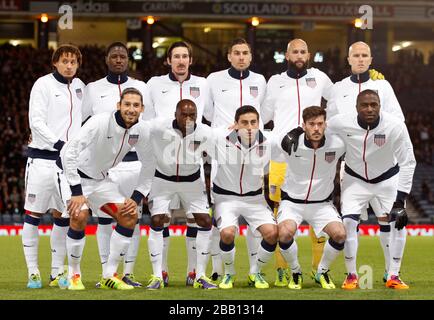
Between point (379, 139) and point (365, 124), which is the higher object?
point (365, 124)

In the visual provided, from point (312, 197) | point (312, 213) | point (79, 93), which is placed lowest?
point (312, 213)

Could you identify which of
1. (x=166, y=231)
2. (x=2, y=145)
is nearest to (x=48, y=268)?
(x=166, y=231)

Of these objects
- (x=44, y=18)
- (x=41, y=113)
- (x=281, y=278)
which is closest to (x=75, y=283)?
(x=41, y=113)

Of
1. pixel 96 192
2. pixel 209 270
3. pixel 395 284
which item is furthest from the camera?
pixel 209 270

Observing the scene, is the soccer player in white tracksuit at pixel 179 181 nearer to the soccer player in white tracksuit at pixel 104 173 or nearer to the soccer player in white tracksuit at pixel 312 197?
the soccer player in white tracksuit at pixel 104 173

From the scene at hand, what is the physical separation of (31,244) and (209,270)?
9.29 feet

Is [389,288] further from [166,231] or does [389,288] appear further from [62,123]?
[62,123]

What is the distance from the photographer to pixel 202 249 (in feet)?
31.5

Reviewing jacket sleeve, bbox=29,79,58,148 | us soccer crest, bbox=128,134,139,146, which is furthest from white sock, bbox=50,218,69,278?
us soccer crest, bbox=128,134,139,146

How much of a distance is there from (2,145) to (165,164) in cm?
1735

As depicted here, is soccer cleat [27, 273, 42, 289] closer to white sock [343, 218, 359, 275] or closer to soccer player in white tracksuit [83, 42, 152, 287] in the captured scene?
soccer player in white tracksuit [83, 42, 152, 287]

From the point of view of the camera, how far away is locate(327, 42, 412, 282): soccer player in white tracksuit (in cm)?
1025

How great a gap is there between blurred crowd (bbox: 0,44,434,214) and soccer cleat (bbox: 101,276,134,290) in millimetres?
14357

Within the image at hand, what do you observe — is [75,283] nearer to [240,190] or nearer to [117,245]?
[117,245]
